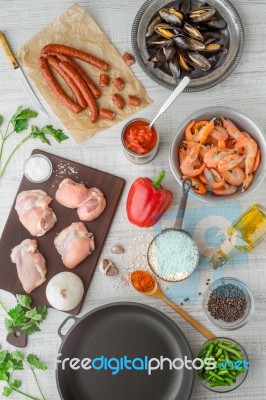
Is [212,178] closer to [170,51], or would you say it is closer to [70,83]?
[170,51]

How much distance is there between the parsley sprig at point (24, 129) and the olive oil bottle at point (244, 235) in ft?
1.79

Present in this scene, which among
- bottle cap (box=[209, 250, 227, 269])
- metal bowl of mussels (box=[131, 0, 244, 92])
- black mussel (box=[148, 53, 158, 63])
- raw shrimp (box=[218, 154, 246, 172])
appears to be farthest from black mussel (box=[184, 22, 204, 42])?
bottle cap (box=[209, 250, 227, 269])

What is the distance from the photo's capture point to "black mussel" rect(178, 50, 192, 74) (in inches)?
66.1

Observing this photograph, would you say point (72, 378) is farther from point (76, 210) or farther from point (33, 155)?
point (33, 155)

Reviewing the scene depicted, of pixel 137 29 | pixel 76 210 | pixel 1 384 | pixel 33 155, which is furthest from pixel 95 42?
pixel 1 384

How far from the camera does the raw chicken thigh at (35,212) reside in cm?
170

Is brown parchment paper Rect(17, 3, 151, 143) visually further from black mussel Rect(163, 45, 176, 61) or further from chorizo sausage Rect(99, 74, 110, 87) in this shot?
black mussel Rect(163, 45, 176, 61)

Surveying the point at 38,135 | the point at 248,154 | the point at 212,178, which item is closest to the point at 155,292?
the point at 212,178

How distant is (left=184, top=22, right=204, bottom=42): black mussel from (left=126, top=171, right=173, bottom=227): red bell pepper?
0.38 metres

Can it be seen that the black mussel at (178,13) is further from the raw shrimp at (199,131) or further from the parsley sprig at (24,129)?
the parsley sprig at (24,129)

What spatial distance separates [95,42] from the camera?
178cm

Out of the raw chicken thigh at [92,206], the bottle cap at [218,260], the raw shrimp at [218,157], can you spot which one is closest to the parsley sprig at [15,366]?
the raw chicken thigh at [92,206]

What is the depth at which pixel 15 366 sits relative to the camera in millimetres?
1656

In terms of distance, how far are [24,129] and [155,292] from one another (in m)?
0.60
